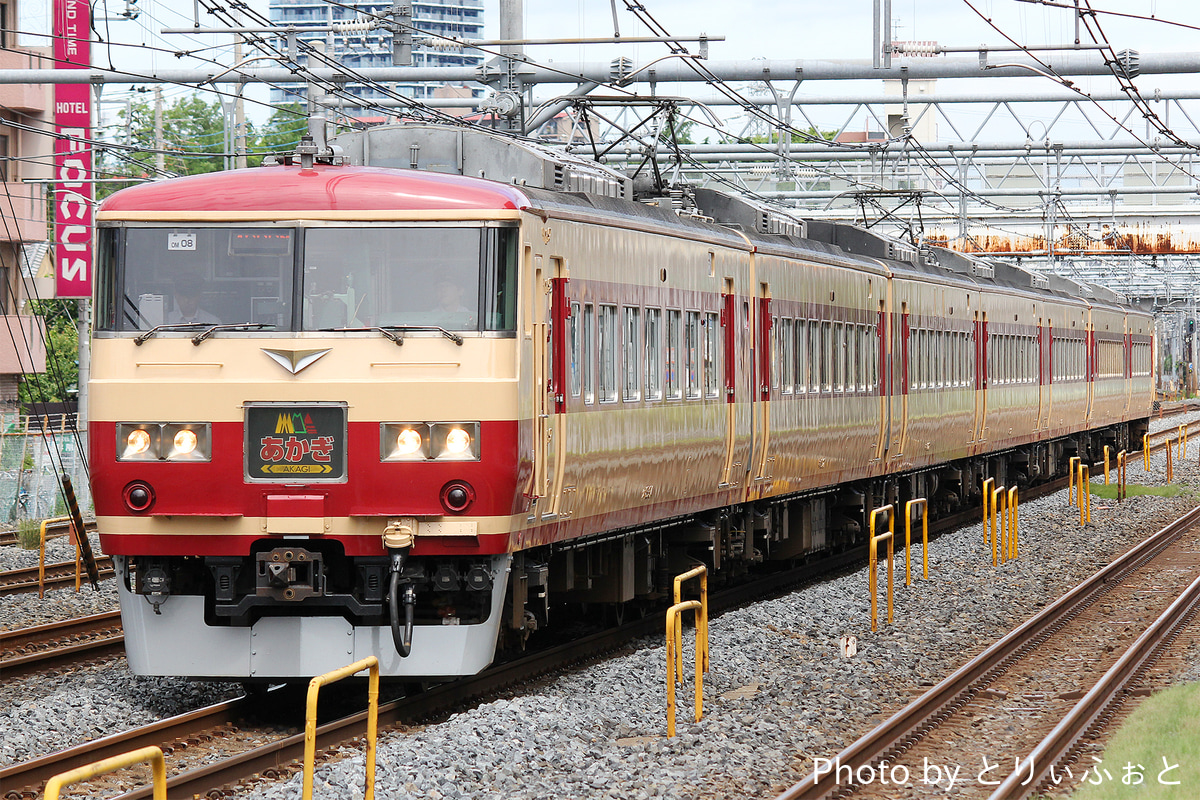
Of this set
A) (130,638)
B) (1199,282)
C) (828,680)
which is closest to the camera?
(130,638)

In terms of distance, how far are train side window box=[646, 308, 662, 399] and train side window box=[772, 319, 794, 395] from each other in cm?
325

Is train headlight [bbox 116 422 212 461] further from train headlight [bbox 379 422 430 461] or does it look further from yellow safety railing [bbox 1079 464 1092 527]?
yellow safety railing [bbox 1079 464 1092 527]

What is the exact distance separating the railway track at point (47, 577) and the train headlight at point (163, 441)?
7.41 meters

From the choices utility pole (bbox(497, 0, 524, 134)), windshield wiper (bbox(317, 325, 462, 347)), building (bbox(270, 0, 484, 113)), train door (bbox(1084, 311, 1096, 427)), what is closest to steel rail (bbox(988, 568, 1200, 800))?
windshield wiper (bbox(317, 325, 462, 347))

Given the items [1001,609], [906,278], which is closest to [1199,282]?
[906,278]

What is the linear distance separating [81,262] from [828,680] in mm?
18802

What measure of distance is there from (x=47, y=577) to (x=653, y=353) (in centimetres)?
849

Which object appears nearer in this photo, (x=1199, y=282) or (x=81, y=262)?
(x=81, y=262)

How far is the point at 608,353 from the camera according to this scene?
1210 centimetres

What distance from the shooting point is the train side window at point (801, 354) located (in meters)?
16.9

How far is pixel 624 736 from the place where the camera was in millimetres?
10156

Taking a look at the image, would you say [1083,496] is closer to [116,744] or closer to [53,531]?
[53,531]

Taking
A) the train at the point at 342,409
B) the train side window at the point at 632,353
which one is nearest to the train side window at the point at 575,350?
the train at the point at 342,409

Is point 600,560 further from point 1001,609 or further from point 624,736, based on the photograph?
point 1001,609
